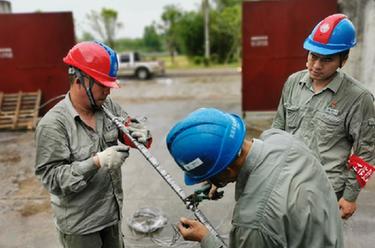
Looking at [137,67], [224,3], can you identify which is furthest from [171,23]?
[137,67]

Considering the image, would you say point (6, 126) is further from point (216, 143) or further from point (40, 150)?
point (216, 143)

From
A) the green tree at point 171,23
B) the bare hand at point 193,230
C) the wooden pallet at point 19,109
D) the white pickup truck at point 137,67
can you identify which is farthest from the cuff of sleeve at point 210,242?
the green tree at point 171,23

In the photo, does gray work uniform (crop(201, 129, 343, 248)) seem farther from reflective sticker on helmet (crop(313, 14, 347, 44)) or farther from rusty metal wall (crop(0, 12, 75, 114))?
rusty metal wall (crop(0, 12, 75, 114))

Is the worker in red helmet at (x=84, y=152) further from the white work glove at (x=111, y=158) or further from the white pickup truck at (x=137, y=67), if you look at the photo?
the white pickup truck at (x=137, y=67)

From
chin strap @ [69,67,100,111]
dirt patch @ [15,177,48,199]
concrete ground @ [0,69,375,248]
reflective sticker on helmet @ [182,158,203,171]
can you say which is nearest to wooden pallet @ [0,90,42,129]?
concrete ground @ [0,69,375,248]

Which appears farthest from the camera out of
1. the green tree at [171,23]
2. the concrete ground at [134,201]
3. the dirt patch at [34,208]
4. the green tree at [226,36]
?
the green tree at [171,23]

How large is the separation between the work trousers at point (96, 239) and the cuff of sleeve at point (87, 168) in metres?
0.46

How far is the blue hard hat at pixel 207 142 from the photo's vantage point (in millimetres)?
1262

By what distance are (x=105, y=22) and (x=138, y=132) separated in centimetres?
2544

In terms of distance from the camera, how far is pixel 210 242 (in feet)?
4.89

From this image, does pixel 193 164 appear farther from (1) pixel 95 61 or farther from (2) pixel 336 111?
(2) pixel 336 111

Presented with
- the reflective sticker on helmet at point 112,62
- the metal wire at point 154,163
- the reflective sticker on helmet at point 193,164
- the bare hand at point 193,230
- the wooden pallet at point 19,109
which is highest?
the reflective sticker on helmet at point 112,62

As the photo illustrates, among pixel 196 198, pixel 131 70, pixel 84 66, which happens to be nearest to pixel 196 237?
pixel 196 198

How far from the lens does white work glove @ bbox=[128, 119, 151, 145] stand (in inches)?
86.7
